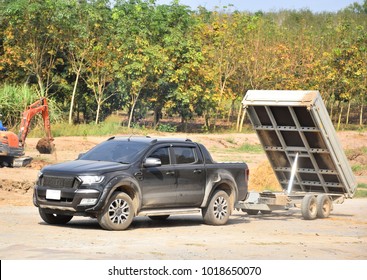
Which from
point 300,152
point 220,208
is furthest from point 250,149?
point 220,208

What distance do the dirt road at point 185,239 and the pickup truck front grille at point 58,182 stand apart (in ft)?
2.50

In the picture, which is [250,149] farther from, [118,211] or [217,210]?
[118,211]

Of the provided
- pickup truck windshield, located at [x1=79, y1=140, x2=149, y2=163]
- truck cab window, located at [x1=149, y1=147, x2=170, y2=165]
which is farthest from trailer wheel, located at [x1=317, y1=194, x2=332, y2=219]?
pickup truck windshield, located at [x1=79, y1=140, x2=149, y2=163]

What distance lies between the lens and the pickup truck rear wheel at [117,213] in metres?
16.3

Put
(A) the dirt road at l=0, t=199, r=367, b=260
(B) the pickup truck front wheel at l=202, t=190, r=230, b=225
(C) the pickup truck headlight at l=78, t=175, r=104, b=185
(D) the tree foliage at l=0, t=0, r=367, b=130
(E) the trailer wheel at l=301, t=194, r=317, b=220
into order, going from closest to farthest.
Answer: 1. (A) the dirt road at l=0, t=199, r=367, b=260
2. (C) the pickup truck headlight at l=78, t=175, r=104, b=185
3. (B) the pickup truck front wheel at l=202, t=190, r=230, b=225
4. (E) the trailer wheel at l=301, t=194, r=317, b=220
5. (D) the tree foliage at l=0, t=0, r=367, b=130

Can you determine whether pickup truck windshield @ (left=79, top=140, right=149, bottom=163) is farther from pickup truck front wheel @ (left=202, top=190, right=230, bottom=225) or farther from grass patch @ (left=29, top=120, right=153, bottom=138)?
grass patch @ (left=29, top=120, right=153, bottom=138)

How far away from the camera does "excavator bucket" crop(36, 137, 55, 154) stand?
119 ft

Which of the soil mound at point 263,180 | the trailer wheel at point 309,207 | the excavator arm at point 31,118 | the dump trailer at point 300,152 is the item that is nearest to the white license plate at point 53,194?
the dump trailer at point 300,152

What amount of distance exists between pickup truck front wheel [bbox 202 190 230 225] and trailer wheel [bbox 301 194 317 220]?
2575 mm

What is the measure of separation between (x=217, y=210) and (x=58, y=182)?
3.58m

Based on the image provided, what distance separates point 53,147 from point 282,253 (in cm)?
2357

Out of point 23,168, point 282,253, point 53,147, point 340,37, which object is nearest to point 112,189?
point 282,253

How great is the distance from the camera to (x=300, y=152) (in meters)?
21.6
